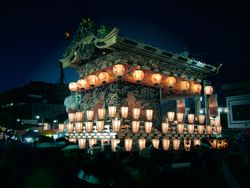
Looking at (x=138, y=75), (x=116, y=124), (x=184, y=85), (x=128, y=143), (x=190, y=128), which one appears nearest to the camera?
(x=116, y=124)

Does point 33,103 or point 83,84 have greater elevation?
point 33,103

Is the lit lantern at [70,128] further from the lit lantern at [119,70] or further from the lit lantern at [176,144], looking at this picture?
the lit lantern at [176,144]

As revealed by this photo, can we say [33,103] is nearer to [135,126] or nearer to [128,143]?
[135,126]

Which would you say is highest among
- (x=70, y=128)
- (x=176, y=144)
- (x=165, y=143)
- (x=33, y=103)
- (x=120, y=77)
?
(x=33, y=103)

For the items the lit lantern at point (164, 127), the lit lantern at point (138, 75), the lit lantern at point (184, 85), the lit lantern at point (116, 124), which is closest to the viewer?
the lit lantern at point (116, 124)

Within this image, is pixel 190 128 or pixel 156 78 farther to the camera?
pixel 190 128

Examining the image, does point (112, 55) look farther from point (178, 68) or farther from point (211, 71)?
point (211, 71)

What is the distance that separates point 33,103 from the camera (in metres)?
44.6

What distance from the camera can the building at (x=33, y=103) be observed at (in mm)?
44250

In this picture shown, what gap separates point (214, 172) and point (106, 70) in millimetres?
10623

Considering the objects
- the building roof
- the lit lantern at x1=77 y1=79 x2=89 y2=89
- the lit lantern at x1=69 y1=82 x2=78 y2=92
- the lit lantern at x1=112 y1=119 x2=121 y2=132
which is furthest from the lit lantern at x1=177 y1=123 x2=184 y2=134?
the lit lantern at x1=69 y1=82 x2=78 y2=92

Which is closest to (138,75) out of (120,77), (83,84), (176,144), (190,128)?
(120,77)

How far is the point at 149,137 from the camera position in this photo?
15.3 meters

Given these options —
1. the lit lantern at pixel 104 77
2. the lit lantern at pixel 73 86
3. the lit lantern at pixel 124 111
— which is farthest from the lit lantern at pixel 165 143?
the lit lantern at pixel 73 86
